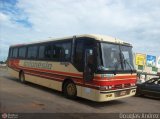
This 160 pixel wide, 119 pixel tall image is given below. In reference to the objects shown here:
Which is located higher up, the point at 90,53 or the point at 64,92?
the point at 90,53

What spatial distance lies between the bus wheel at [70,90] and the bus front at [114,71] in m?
1.86

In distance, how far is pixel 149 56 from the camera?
27641mm

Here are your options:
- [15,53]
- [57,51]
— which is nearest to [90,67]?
[57,51]

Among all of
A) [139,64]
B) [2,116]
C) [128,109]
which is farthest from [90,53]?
[139,64]

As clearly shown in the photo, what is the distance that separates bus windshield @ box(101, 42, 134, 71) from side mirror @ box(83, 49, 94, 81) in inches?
22.4

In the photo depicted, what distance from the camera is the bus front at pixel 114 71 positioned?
1076 centimetres

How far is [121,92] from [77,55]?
268 cm

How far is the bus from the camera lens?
430 inches

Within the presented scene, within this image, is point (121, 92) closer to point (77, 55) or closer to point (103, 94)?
point (103, 94)

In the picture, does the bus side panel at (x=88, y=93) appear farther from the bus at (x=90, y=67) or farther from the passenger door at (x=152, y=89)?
the passenger door at (x=152, y=89)

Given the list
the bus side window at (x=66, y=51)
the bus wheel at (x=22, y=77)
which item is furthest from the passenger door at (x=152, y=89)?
the bus wheel at (x=22, y=77)

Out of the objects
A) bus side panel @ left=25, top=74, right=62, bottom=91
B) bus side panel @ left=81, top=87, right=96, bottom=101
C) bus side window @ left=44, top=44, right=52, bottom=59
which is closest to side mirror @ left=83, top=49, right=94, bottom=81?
bus side panel @ left=81, top=87, right=96, bottom=101

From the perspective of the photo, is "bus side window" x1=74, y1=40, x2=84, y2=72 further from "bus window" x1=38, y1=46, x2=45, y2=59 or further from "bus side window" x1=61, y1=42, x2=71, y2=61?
"bus window" x1=38, y1=46, x2=45, y2=59

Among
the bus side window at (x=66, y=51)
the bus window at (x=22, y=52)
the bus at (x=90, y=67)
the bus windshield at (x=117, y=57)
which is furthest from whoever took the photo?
the bus window at (x=22, y=52)
